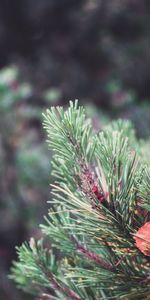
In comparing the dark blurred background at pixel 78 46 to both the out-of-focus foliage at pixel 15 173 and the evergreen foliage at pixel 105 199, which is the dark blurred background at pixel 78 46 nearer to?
the out-of-focus foliage at pixel 15 173

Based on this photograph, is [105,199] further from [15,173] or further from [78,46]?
[78,46]

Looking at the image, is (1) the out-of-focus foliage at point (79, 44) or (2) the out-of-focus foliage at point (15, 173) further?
(1) the out-of-focus foliage at point (79, 44)

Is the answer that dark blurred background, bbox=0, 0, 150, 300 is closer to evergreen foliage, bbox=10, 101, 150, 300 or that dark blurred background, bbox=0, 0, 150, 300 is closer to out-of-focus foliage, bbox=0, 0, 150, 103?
out-of-focus foliage, bbox=0, 0, 150, 103

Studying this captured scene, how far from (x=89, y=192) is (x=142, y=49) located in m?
3.67


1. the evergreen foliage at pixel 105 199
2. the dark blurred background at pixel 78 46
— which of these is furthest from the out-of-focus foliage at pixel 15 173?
the dark blurred background at pixel 78 46

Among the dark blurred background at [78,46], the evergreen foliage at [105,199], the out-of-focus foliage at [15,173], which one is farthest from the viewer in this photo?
the dark blurred background at [78,46]

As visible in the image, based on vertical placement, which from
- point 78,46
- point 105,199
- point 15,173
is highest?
point 78,46

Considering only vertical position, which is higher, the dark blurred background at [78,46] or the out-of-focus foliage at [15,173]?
the dark blurred background at [78,46]

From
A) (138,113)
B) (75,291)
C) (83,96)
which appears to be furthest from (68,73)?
(75,291)

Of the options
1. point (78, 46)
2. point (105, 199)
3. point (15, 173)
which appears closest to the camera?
point (105, 199)

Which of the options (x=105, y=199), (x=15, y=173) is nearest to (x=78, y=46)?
(x=15, y=173)

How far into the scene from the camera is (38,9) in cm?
406

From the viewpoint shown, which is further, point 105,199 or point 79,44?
point 79,44

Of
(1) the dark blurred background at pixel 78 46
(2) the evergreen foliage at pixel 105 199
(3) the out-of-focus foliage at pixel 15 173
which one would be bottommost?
(2) the evergreen foliage at pixel 105 199
